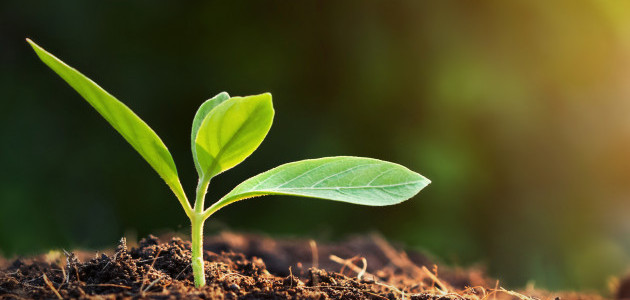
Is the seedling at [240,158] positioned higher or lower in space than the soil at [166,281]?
higher

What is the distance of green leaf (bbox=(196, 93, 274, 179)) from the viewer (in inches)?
36.6

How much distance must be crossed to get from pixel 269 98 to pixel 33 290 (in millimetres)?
573

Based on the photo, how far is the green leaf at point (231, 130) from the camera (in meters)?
0.93

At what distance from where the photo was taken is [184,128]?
371 centimetres

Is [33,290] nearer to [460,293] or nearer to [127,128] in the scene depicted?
[127,128]

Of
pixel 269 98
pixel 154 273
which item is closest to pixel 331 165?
pixel 269 98

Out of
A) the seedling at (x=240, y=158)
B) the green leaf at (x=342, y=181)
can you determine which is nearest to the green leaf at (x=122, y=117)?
the seedling at (x=240, y=158)

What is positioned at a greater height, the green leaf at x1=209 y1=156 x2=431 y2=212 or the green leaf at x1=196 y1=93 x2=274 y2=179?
the green leaf at x1=196 y1=93 x2=274 y2=179

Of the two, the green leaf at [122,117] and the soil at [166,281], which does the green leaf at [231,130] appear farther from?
the soil at [166,281]

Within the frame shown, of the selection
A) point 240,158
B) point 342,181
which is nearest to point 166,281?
point 240,158

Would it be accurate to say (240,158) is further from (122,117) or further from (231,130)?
(122,117)

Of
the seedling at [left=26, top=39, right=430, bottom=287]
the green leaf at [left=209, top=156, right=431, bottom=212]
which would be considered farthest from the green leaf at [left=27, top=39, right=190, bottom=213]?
the green leaf at [left=209, top=156, right=431, bottom=212]

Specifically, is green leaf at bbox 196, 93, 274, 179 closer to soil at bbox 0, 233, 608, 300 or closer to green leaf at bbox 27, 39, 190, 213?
green leaf at bbox 27, 39, 190, 213

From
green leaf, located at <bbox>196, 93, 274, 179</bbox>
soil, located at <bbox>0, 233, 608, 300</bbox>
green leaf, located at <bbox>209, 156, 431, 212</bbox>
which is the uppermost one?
green leaf, located at <bbox>196, 93, 274, 179</bbox>
